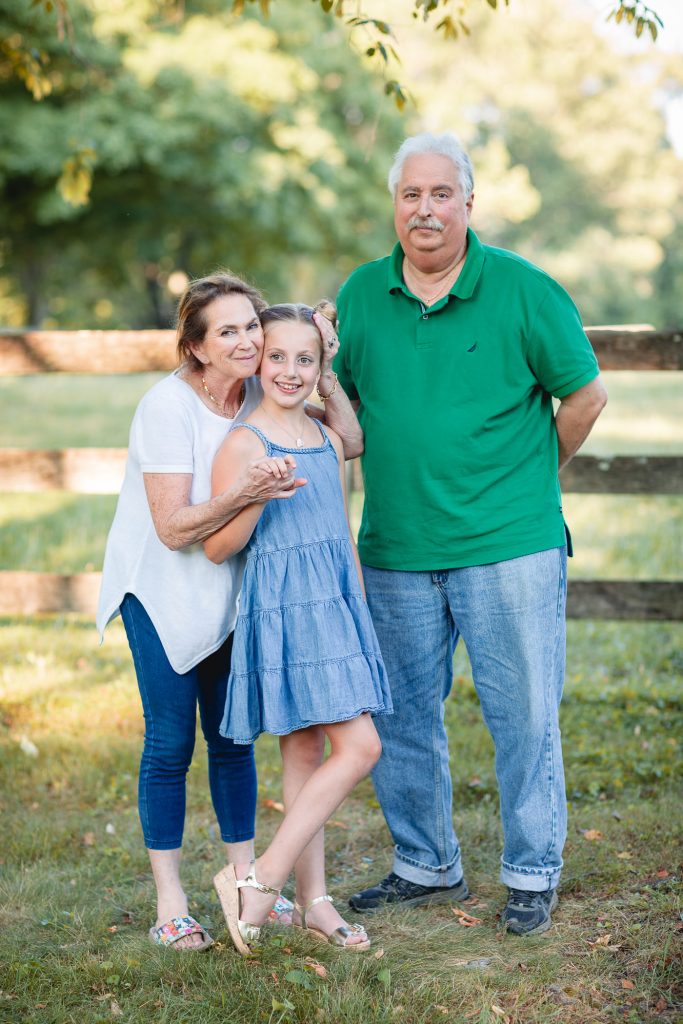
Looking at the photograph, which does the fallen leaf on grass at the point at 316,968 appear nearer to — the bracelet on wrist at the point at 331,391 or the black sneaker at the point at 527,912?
the black sneaker at the point at 527,912

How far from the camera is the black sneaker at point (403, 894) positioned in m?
3.58

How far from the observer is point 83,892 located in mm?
3660

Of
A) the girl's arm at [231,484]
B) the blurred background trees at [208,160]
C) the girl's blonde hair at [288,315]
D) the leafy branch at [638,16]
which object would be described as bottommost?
the girl's arm at [231,484]

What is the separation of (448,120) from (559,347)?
26.7m

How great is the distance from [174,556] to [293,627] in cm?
42

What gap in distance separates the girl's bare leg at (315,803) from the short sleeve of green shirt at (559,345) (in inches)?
46.2

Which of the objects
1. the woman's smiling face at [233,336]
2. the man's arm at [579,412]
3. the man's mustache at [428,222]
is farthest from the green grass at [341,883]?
the man's mustache at [428,222]

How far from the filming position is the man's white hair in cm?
321

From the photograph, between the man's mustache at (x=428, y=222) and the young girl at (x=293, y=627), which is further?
the man's mustache at (x=428, y=222)

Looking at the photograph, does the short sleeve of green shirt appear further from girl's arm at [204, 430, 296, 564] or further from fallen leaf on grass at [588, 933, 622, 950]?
fallen leaf on grass at [588, 933, 622, 950]

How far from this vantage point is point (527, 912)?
3377 millimetres

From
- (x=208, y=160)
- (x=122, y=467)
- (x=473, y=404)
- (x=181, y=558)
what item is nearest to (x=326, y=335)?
(x=473, y=404)

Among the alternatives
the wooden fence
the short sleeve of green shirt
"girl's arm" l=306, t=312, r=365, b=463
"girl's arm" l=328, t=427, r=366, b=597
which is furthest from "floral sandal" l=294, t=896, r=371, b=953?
the wooden fence

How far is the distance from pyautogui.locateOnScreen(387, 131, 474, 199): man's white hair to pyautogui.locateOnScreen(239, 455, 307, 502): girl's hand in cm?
102
